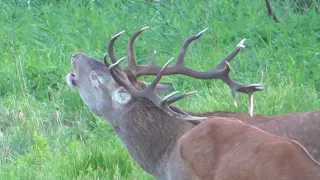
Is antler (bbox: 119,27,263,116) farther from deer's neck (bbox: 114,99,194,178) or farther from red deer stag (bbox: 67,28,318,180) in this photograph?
deer's neck (bbox: 114,99,194,178)

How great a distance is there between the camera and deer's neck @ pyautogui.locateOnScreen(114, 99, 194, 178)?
5316 mm

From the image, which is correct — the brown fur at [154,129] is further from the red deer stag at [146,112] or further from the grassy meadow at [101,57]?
the grassy meadow at [101,57]

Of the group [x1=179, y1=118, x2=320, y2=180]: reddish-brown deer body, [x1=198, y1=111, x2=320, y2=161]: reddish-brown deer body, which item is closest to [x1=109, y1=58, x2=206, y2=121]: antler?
[x1=198, y1=111, x2=320, y2=161]: reddish-brown deer body

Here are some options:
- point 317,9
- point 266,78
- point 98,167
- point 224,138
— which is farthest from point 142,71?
point 317,9

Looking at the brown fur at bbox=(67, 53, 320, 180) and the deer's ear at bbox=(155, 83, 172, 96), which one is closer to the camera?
the brown fur at bbox=(67, 53, 320, 180)

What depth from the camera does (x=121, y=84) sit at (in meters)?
5.51

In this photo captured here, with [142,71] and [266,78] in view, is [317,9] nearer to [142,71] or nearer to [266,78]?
[266,78]

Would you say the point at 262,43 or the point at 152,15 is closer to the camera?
the point at 262,43

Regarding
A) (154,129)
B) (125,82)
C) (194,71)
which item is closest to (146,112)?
(154,129)

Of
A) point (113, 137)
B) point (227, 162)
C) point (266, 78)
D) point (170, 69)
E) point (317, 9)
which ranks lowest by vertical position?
point (317, 9)

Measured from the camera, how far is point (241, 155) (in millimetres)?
2711

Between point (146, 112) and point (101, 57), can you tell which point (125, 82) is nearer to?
point (146, 112)

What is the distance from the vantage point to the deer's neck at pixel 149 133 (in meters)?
5.32

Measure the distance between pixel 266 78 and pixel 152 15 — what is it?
9.13 feet
